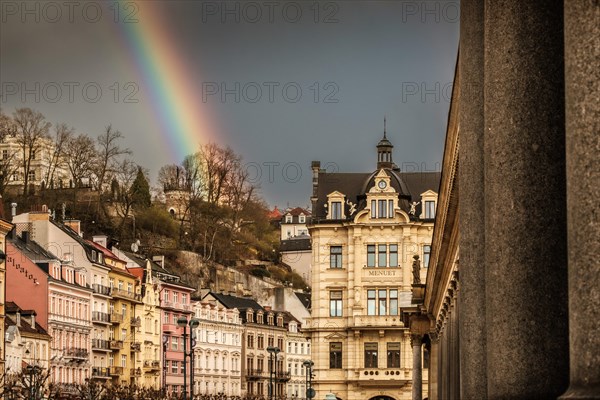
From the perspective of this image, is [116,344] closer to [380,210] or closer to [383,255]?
[383,255]

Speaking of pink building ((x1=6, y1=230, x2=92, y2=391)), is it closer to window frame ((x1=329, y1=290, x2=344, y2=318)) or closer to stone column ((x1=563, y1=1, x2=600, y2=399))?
window frame ((x1=329, y1=290, x2=344, y2=318))

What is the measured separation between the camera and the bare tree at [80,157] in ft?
589

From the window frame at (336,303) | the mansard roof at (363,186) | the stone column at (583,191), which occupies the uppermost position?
the mansard roof at (363,186)

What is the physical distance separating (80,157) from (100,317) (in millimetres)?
48779

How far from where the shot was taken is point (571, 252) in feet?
24.9

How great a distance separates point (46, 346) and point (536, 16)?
367 ft

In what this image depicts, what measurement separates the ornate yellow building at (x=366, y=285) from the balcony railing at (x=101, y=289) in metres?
34.9

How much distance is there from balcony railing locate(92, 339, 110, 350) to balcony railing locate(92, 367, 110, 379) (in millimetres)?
1827

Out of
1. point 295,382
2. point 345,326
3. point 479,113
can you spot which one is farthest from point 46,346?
point 479,113

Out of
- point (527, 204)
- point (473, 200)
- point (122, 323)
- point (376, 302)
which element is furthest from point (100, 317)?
point (527, 204)

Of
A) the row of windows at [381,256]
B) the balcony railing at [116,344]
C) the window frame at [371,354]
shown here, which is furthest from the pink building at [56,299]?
the window frame at [371,354]

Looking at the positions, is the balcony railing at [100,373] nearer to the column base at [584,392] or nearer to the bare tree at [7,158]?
the bare tree at [7,158]

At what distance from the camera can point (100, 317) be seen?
135375 mm

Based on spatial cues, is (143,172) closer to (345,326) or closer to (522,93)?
(345,326)
